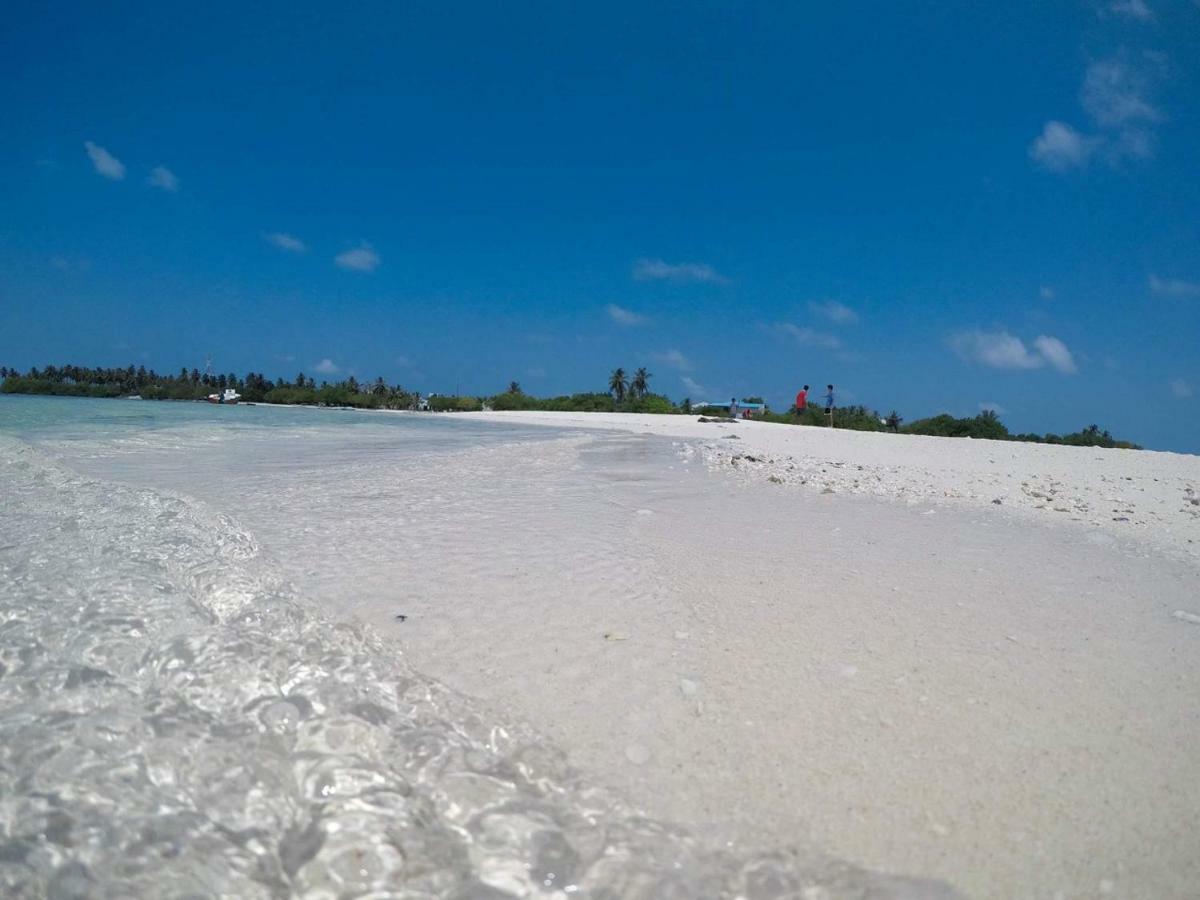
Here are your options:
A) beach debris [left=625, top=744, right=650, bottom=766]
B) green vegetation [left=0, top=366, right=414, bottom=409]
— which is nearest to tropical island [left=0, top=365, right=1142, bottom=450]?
green vegetation [left=0, top=366, right=414, bottom=409]

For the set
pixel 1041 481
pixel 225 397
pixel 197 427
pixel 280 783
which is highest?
pixel 225 397

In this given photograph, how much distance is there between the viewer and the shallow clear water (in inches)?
44.6

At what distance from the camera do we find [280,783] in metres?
1.36

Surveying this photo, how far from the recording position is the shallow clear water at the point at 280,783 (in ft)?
3.71

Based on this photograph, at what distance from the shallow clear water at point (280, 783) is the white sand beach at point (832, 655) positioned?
124mm

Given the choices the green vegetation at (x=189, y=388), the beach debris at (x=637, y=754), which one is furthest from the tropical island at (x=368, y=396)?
the beach debris at (x=637, y=754)

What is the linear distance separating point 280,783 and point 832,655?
1.73 metres

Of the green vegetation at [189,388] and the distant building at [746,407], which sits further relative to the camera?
the green vegetation at [189,388]

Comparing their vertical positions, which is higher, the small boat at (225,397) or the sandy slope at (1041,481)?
the small boat at (225,397)

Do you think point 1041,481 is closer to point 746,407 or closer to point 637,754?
point 637,754

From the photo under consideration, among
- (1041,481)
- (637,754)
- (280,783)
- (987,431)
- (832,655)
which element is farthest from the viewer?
(987,431)

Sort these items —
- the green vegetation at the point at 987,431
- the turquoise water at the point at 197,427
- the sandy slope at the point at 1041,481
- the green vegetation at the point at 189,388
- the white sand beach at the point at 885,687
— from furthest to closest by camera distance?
the green vegetation at the point at 189,388 < the green vegetation at the point at 987,431 < the turquoise water at the point at 197,427 < the sandy slope at the point at 1041,481 < the white sand beach at the point at 885,687

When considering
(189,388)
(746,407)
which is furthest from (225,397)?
(746,407)

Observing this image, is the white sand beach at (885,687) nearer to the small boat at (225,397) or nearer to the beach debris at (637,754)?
the beach debris at (637,754)
